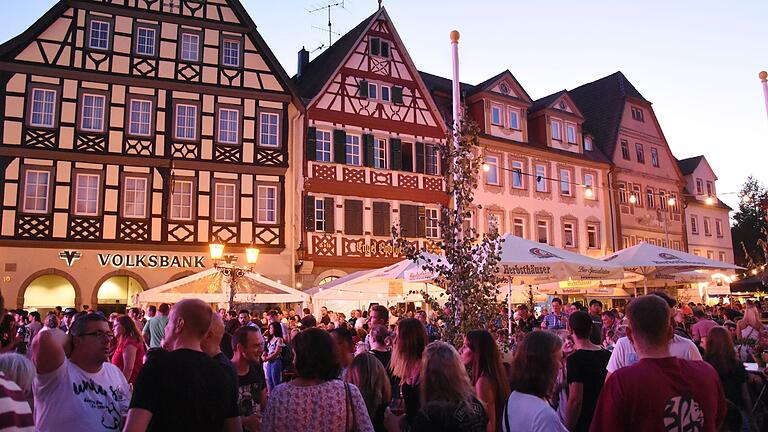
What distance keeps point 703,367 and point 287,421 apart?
2.15 m

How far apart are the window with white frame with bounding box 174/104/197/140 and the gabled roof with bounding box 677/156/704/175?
107ft

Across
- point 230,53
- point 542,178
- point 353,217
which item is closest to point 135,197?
point 230,53

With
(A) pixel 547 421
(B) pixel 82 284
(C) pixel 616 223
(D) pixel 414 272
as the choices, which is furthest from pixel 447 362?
(C) pixel 616 223

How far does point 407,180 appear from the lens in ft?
94.8

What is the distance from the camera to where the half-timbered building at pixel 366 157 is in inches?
1052

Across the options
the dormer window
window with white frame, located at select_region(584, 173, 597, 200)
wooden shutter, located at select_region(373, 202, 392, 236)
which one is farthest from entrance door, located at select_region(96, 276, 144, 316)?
window with white frame, located at select_region(584, 173, 597, 200)

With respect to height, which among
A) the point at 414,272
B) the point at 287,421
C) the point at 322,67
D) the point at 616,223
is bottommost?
the point at 287,421

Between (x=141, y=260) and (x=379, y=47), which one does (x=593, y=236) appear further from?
(x=141, y=260)

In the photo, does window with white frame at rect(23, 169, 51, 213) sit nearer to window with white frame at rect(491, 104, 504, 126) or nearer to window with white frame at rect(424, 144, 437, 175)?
window with white frame at rect(424, 144, 437, 175)

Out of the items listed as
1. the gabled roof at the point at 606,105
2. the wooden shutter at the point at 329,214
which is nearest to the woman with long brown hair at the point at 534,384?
the wooden shutter at the point at 329,214

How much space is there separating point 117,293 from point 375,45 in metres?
13.8

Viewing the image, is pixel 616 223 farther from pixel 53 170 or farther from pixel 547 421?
pixel 547 421

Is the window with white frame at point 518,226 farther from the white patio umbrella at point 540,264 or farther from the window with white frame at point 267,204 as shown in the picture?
the white patio umbrella at point 540,264

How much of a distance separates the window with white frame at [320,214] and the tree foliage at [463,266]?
1885 cm
